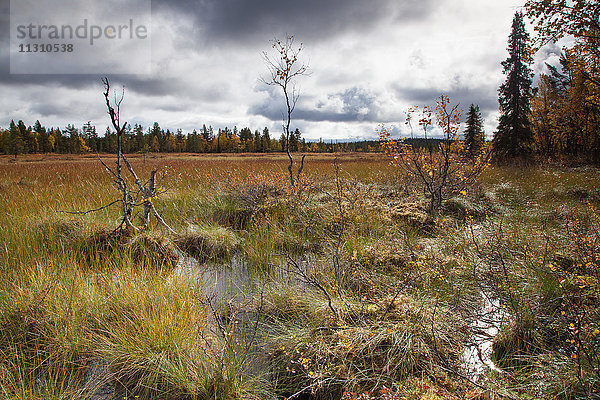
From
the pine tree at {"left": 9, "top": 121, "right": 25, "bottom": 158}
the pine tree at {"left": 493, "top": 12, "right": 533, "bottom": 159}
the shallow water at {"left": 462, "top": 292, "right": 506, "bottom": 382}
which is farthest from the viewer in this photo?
the pine tree at {"left": 9, "top": 121, "right": 25, "bottom": 158}

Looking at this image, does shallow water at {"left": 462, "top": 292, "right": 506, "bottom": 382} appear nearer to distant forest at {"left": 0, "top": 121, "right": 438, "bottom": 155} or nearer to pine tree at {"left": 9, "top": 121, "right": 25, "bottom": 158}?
distant forest at {"left": 0, "top": 121, "right": 438, "bottom": 155}

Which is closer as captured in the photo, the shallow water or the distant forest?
the shallow water

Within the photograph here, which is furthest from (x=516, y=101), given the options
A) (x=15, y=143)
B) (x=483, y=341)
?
(x=15, y=143)

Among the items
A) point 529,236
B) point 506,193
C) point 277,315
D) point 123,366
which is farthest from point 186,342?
point 506,193

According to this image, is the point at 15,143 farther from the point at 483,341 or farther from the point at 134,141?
the point at 483,341

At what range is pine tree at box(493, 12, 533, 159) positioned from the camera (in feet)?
81.1

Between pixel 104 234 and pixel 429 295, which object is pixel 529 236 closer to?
pixel 429 295

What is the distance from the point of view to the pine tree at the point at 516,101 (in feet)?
81.1

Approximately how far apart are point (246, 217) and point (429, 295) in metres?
5.31

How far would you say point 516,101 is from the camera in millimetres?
24938

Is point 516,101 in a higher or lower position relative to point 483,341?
higher

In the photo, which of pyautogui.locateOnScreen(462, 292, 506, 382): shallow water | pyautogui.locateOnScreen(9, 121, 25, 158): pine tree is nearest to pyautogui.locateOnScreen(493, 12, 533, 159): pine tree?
pyautogui.locateOnScreen(462, 292, 506, 382): shallow water

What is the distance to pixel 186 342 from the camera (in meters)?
Answer: 2.79

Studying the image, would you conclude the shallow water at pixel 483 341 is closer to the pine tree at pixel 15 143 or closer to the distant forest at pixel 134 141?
the distant forest at pixel 134 141
